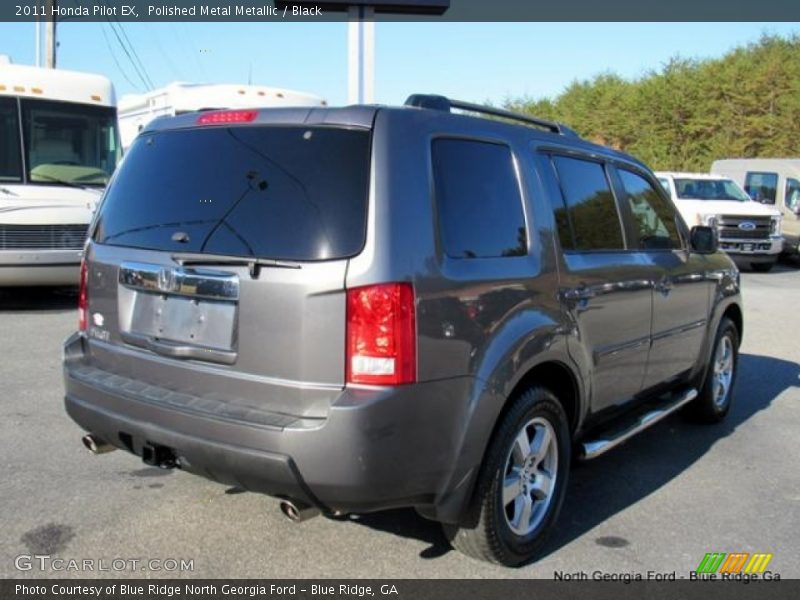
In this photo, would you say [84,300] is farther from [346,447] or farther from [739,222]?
[739,222]

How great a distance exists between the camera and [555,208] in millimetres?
3816

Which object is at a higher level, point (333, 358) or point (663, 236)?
point (663, 236)

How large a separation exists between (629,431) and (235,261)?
8.00ft

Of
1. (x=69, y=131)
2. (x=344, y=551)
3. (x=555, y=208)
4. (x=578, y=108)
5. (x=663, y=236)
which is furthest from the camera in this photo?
(x=578, y=108)

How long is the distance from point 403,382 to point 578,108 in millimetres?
33678

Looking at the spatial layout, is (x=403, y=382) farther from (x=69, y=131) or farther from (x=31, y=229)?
(x=69, y=131)

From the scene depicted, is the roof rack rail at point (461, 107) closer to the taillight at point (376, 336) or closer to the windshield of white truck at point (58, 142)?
the taillight at point (376, 336)

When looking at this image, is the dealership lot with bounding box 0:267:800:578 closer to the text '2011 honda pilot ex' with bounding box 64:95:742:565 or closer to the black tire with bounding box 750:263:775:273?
the text '2011 honda pilot ex' with bounding box 64:95:742:565

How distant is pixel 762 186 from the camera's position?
21.0 meters

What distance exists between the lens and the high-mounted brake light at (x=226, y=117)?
10.8 ft

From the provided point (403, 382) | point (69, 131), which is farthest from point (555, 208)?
point (69, 131)

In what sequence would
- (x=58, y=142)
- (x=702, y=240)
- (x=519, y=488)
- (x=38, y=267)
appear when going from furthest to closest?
1. (x=58, y=142)
2. (x=38, y=267)
3. (x=702, y=240)
4. (x=519, y=488)

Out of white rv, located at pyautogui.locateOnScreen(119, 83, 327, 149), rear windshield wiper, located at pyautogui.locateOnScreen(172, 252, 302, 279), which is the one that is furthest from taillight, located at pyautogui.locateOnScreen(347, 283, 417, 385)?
white rv, located at pyautogui.locateOnScreen(119, 83, 327, 149)

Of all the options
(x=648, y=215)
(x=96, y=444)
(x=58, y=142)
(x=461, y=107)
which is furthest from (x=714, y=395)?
(x=58, y=142)
